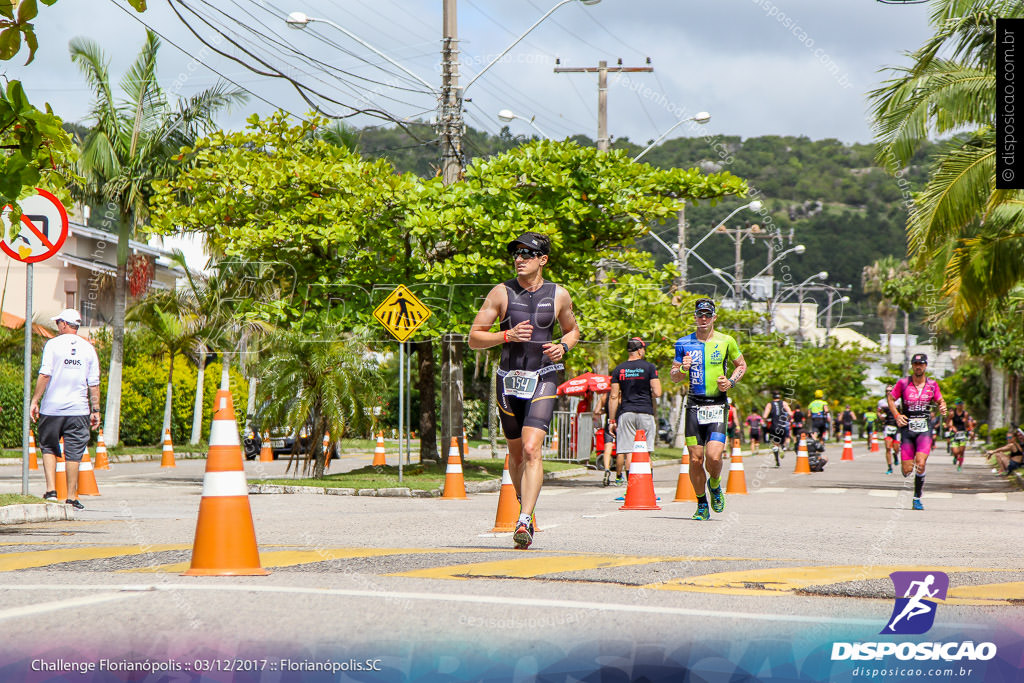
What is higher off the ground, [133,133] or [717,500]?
[133,133]

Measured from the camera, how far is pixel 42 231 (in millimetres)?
11570

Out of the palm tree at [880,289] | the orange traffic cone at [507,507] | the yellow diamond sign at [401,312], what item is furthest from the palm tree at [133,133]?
the palm tree at [880,289]

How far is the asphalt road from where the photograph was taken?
4.25m

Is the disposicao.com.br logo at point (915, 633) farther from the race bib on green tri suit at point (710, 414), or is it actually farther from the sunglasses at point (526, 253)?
the race bib on green tri suit at point (710, 414)

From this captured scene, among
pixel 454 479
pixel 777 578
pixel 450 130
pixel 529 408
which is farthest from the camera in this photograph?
pixel 450 130

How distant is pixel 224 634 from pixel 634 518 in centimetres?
778

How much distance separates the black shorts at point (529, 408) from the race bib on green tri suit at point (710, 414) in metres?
3.28

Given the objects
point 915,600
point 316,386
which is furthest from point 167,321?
point 915,600

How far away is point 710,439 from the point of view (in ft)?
37.7

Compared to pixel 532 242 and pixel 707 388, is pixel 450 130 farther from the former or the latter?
pixel 532 242

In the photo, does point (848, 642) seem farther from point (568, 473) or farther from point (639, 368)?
point (568, 473)

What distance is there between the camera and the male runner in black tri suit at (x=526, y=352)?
329 inches

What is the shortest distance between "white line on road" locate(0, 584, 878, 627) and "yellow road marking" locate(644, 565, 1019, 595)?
679 mm

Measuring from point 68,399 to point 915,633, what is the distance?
987 centimetres
